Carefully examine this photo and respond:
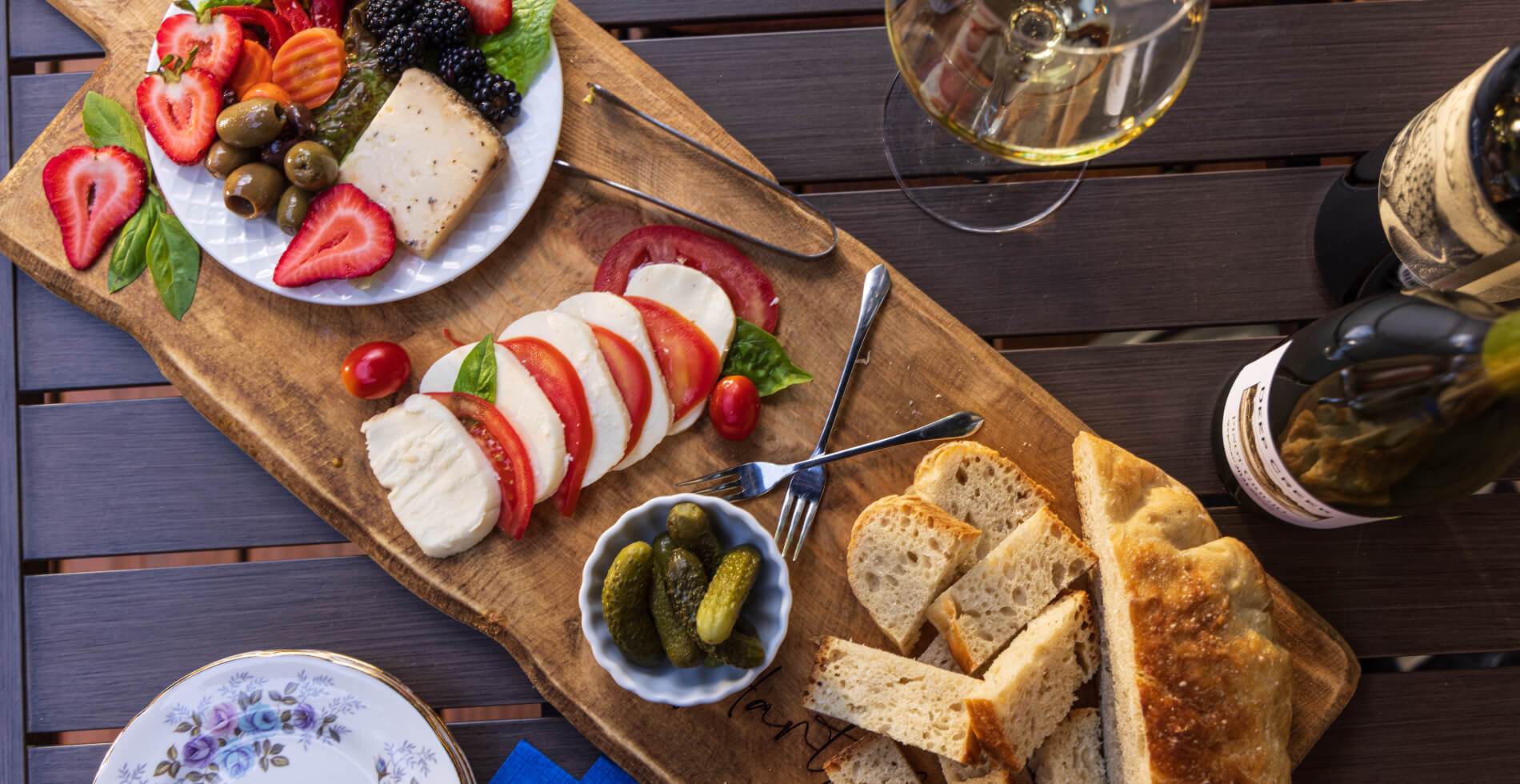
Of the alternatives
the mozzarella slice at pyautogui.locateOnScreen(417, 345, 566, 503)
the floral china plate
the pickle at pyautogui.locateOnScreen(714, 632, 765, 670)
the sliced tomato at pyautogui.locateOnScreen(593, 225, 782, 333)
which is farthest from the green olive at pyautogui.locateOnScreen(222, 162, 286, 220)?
the pickle at pyautogui.locateOnScreen(714, 632, 765, 670)

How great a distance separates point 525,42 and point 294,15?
51 cm

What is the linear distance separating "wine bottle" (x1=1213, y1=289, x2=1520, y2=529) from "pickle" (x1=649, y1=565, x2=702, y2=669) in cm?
110

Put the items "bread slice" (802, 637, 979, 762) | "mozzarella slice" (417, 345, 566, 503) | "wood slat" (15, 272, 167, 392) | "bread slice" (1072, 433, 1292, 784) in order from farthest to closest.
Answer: "wood slat" (15, 272, 167, 392)
"mozzarella slice" (417, 345, 566, 503)
"bread slice" (802, 637, 979, 762)
"bread slice" (1072, 433, 1292, 784)

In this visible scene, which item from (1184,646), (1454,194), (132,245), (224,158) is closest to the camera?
(1454,194)

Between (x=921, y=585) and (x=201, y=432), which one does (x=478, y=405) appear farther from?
(x=921, y=585)

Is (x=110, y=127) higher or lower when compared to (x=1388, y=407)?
lower

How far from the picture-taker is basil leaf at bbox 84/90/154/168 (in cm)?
186

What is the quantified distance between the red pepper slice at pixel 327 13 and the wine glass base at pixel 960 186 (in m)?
1.22

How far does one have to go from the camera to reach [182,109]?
1.79m

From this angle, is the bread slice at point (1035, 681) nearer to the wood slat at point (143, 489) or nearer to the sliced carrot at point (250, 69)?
the wood slat at point (143, 489)

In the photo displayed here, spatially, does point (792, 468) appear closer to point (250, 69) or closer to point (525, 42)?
point (525, 42)

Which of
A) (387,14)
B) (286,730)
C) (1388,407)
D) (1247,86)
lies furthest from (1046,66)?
(286,730)

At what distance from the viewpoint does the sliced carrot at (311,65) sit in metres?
1.79

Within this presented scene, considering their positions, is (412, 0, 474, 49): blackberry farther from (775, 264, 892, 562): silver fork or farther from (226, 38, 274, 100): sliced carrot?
(775, 264, 892, 562): silver fork
